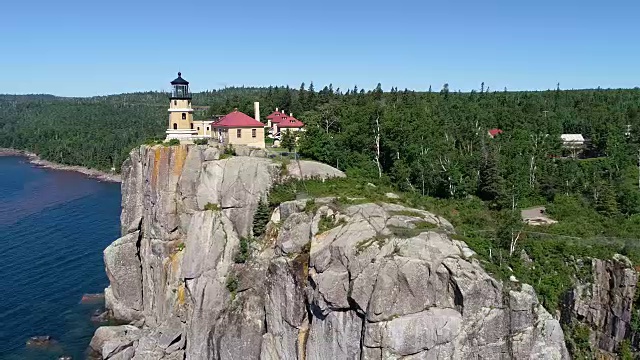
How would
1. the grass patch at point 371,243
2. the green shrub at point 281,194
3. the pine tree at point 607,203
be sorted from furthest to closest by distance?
1. the pine tree at point 607,203
2. the green shrub at point 281,194
3. the grass patch at point 371,243

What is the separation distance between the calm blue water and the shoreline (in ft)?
63.9

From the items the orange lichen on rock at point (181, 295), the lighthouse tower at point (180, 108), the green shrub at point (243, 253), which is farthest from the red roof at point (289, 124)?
the green shrub at point (243, 253)

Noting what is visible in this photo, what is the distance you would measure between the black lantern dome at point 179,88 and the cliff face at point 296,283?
16.1ft

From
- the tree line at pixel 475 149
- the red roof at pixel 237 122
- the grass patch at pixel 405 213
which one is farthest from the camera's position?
the red roof at pixel 237 122

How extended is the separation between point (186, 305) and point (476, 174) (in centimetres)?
2043

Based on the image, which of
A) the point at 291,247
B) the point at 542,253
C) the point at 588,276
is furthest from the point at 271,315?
the point at 588,276

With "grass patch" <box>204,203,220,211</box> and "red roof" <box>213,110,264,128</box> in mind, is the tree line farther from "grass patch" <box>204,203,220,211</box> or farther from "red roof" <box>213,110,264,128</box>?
"grass patch" <box>204,203,220,211</box>

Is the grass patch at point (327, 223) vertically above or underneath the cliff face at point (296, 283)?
above

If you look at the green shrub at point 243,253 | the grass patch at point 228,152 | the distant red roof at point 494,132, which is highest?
the distant red roof at point 494,132

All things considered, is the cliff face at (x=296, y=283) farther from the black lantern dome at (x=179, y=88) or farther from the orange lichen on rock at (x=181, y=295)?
the black lantern dome at (x=179, y=88)

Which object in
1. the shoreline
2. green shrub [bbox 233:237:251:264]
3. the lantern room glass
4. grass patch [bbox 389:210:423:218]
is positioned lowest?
the shoreline

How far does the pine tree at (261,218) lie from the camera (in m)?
30.3

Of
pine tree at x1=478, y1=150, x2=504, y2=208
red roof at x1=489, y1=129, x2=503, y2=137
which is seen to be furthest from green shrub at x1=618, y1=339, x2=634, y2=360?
red roof at x1=489, y1=129, x2=503, y2=137

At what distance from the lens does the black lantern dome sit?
41.1m
